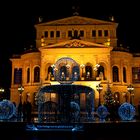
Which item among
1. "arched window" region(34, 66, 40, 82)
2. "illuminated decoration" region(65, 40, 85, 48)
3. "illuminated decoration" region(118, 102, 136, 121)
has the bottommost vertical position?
"illuminated decoration" region(118, 102, 136, 121)

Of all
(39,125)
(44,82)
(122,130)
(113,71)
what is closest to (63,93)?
(39,125)

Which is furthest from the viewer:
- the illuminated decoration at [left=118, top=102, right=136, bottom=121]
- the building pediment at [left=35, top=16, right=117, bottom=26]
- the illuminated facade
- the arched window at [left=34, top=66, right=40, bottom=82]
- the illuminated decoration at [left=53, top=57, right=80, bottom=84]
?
the building pediment at [left=35, top=16, right=117, bottom=26]

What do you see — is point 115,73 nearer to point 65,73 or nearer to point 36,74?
point 36,74

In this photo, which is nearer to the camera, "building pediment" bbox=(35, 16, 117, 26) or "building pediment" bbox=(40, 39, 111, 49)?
"building pediment" bbox=(40, 39, 111, 49)

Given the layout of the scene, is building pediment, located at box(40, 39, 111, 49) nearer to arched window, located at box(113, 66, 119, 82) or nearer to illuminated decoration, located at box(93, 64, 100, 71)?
illuminated decoration, located at box(93, 64, 100, 71)

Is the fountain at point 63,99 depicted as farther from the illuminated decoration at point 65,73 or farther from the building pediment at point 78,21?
the building pediment at point 78,21

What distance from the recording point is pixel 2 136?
13.4 metres

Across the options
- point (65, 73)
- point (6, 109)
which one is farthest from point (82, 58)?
point (6, 109)

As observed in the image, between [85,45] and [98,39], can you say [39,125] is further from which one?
[98,39]

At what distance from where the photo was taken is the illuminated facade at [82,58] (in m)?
50.5

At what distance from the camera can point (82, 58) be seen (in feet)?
166

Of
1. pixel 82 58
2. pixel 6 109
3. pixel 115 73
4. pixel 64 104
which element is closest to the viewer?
pixel 64 104

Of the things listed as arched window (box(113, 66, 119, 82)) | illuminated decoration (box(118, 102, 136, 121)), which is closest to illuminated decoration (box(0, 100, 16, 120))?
illuminated decoration (box(118, 102, 136, 121))

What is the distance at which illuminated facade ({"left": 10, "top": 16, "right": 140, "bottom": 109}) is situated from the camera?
5053 centimetres
